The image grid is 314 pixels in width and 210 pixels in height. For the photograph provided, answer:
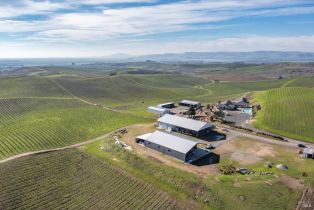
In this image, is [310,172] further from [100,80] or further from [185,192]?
[100,80]

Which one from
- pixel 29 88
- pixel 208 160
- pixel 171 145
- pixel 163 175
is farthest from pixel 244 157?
pixel 29 88

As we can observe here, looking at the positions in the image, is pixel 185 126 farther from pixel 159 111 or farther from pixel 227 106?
pixel 227 106

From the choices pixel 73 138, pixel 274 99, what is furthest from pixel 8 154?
pixel 274 99

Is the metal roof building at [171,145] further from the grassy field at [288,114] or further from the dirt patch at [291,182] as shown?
the grassy field at [288,114]

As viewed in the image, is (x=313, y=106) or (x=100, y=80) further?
(x=100, y=80)

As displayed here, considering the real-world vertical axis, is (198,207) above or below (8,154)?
below

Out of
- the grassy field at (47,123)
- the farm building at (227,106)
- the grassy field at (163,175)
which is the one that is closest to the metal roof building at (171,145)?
the grassy field at (163,175)

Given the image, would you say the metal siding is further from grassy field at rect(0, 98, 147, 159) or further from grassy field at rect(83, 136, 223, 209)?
grassy field at rect(0, 98, 147, 159)
